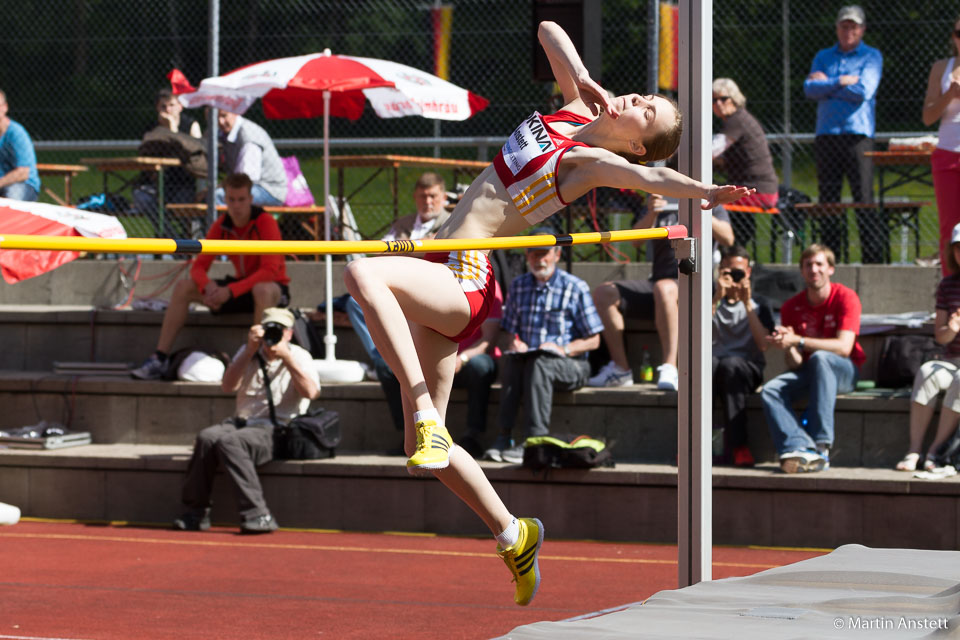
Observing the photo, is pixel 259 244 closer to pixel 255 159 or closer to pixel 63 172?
pixel 255 159

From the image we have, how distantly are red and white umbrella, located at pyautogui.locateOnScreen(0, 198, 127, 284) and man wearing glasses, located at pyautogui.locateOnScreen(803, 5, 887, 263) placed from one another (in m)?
4.60

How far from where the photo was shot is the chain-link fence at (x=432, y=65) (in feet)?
31.0

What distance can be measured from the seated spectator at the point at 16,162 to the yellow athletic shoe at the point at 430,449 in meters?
6.13

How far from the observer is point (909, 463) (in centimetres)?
698

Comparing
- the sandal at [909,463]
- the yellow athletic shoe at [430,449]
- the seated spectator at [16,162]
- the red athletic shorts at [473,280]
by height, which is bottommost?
the sandal at [909,463]

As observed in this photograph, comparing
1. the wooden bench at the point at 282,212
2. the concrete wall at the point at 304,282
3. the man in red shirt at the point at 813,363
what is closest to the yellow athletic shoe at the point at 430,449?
the man in red shirt at the point at 813,363

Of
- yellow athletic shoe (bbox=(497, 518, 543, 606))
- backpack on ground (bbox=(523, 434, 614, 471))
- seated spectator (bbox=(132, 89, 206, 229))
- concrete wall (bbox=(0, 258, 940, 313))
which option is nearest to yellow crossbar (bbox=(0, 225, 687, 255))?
yellow athletic shoe (bbox=(497, 518, 543, 606))

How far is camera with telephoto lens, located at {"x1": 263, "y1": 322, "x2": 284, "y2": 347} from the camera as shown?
7473mm

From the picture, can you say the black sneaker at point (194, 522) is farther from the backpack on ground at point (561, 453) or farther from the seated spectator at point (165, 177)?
the seated spectator at point (165, 177)

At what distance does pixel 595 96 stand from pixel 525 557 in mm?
1401

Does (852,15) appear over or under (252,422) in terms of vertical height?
over

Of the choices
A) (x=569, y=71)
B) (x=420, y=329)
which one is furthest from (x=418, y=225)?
(x=420, y=329)

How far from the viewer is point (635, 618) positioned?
147 inches

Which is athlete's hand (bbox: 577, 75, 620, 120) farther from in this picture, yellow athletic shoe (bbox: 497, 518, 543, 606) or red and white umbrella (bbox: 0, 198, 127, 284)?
red and white umbrella (bbox: 0, 198, 127, 284)
